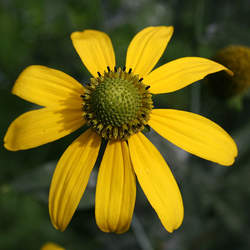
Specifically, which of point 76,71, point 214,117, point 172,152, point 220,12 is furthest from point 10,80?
point 220,12

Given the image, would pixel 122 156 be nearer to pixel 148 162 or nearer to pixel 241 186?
pixel 148 162

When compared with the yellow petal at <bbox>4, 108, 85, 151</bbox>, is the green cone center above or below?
above

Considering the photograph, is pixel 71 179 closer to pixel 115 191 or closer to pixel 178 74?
pixel 115 191

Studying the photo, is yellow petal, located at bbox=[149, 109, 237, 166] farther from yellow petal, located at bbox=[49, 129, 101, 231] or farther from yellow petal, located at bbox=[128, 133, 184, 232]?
yellow petal, located at bbox=[49, 129, 101, 231]

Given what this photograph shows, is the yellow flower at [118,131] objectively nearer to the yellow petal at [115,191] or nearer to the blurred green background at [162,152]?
the yellow petal at [115,191]

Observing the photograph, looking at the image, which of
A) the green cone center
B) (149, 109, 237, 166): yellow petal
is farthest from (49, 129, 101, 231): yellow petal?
(149, 109, 237, 166): yellow petal

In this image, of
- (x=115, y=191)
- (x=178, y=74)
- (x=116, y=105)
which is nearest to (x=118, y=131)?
(x=116, y=105)

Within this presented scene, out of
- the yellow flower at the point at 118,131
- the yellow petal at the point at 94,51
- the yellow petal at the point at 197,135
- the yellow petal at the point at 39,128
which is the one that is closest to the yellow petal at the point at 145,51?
the yellow flower at the point at 118,131
